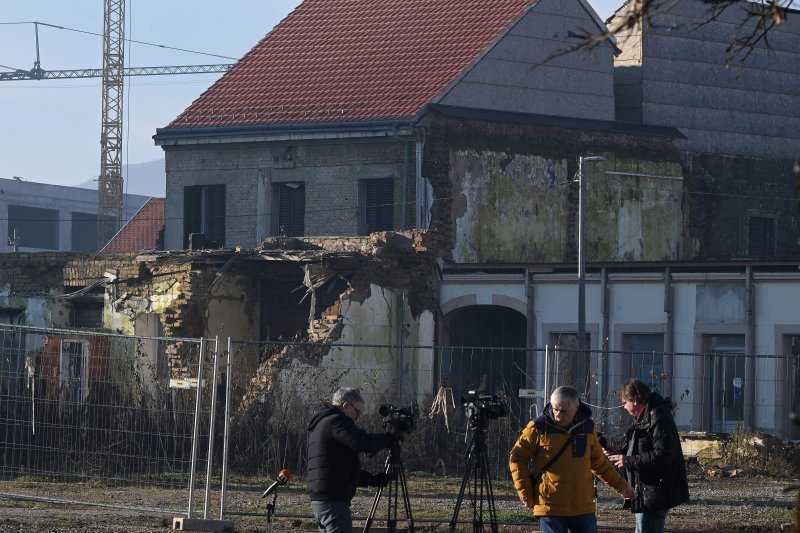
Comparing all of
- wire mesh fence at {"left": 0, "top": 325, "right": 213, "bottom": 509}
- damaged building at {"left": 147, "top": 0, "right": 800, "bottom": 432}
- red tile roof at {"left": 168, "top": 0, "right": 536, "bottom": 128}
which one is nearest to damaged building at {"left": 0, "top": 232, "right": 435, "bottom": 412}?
damaged building at {"left": 147, "top": 0, "right": 800, "bottom": 432}

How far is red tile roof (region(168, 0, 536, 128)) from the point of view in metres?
37.2

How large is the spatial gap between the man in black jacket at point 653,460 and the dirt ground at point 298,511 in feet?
16.1

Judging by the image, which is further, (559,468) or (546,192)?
(546,192)

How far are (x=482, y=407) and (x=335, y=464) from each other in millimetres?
2110

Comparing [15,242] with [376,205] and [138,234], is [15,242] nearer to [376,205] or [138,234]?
[138,234]

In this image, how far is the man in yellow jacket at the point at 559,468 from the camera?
34.3ft

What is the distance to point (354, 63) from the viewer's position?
1555 inches

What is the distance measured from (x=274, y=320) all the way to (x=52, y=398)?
447 inches

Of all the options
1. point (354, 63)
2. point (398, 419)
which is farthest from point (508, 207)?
point (398, 419)

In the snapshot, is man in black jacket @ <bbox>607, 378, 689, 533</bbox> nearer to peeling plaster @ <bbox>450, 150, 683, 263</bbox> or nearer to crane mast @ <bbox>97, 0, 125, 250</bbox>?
peeling plaster @ <bbox>450, 150, 683, 263</bbox>

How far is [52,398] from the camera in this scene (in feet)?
71.6

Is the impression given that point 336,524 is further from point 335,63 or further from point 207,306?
point 335,63

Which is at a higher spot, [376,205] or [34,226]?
[34,226]

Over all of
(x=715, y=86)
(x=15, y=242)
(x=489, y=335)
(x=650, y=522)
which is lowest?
(x=650, y=522)
